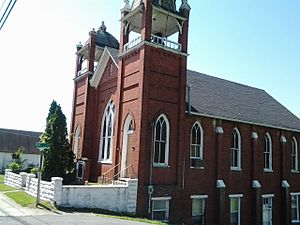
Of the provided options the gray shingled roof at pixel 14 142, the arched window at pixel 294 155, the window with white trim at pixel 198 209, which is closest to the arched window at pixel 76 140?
the window with white trim at pixel 198 209

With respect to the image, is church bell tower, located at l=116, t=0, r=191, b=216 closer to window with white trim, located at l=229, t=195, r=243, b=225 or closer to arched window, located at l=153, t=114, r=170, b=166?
arched window, located at l=153, t=114, r=170, b=166

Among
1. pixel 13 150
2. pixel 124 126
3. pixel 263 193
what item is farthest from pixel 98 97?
pixel 13 150

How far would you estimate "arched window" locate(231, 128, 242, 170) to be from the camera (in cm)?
2450

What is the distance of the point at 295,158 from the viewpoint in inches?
1145

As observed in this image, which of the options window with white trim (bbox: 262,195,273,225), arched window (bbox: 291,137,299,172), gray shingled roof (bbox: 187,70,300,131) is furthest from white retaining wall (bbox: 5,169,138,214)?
arched window (bbox: 291,137,299,172)

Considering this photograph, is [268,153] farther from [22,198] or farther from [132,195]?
[22,198]

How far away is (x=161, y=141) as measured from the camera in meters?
20.4

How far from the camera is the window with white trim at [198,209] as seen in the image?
21.7 m

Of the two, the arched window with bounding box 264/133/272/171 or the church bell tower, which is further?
the arched window with bounding box 264/133/272/171

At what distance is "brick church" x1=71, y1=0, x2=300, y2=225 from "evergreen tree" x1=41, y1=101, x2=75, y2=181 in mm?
1933

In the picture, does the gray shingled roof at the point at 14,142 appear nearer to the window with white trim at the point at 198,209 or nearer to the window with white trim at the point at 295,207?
the window with white trim at the point at 198,209

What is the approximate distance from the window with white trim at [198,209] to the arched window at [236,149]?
12.2 ft

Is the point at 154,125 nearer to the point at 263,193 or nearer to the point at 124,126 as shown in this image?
the point at 124,126

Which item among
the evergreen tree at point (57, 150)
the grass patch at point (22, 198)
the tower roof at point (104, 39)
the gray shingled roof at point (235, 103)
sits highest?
the tower roof at point (104, 39)
